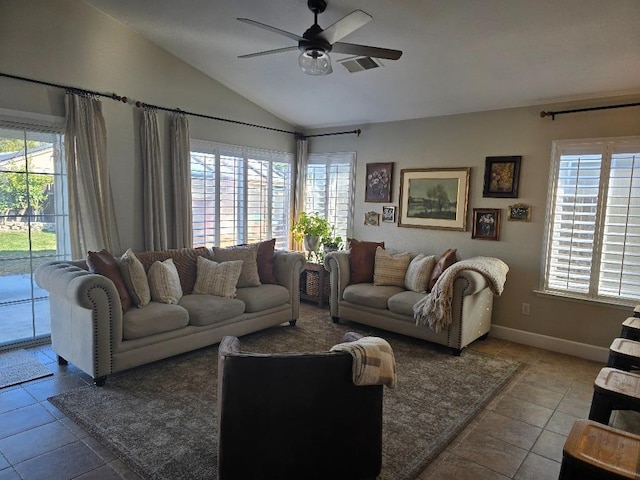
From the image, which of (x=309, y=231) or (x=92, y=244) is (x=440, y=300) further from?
(x=92, y=244)

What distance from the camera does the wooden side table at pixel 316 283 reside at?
566 cm

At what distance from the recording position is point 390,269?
193 inches

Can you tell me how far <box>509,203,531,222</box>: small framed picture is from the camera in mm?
4426

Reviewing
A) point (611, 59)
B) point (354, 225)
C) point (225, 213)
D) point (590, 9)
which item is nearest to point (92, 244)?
point (225, 213)

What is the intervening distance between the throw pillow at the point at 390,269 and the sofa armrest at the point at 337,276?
349 millimetres

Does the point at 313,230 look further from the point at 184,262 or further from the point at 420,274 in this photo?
the point at 184,262

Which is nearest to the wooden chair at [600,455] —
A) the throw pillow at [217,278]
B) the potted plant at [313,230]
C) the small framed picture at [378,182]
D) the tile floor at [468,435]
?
the tile floor at [468,435]

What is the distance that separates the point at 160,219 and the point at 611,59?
4.56m

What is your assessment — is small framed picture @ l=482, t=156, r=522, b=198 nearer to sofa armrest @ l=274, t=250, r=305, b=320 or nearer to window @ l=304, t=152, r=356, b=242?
window @ l=304, t=152, r=356, b=242

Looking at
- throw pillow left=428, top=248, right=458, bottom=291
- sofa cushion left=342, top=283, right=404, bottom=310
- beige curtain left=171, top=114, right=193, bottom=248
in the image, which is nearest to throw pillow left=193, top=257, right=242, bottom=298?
beige curtain left=171, top=114, right=193, bottom=248

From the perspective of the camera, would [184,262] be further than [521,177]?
No

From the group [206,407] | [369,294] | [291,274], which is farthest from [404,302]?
[206,407]

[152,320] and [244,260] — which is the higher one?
[244,260]

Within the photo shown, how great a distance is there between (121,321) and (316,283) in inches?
114
